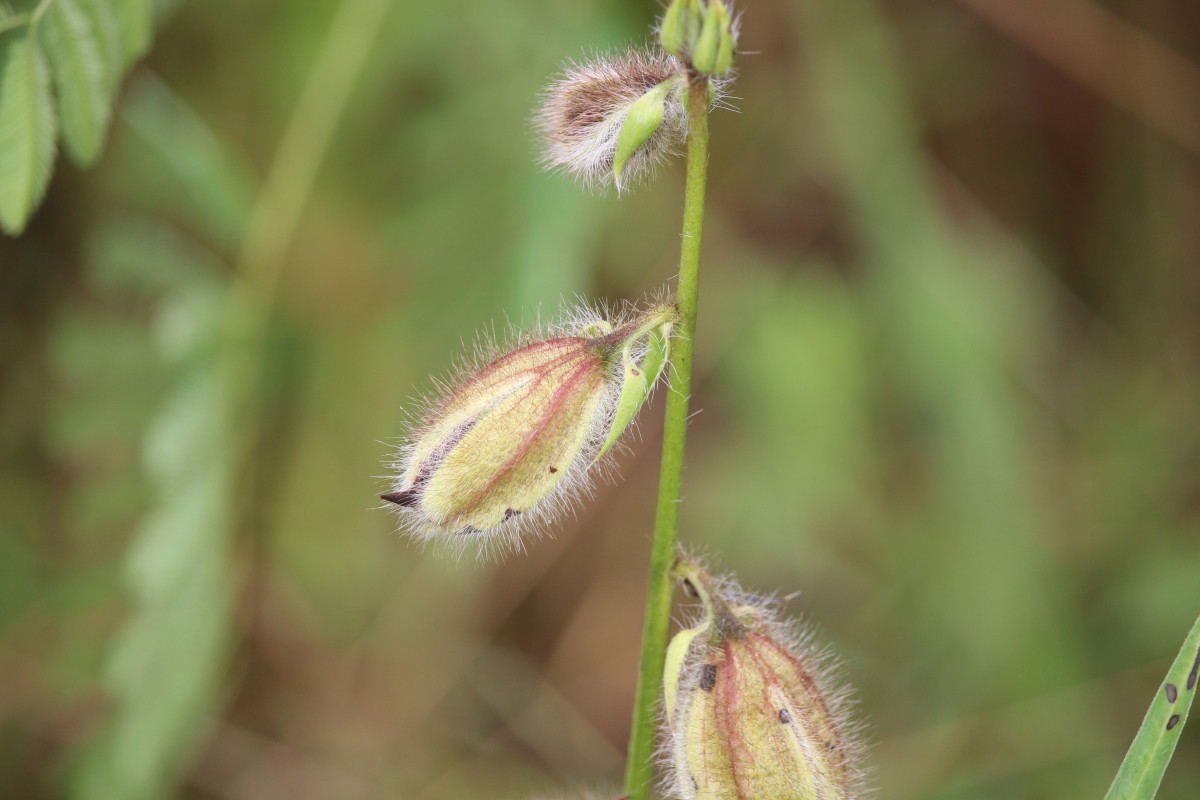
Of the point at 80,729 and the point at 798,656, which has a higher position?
the point at 80,729

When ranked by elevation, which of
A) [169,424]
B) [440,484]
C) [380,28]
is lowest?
[440,484]

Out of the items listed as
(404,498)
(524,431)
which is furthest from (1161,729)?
(404,498)

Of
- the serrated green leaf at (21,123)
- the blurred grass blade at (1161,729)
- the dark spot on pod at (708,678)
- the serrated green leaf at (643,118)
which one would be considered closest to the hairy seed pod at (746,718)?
the dark spot on pod at (708,678)

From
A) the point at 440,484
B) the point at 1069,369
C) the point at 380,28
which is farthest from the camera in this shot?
the point at 1069,369

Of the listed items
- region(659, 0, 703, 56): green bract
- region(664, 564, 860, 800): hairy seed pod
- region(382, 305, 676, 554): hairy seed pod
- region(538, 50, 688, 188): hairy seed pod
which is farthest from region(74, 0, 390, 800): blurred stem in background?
region(659, 0, 703, 56): green bract

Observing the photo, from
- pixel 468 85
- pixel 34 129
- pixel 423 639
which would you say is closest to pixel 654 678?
pixel 34 129

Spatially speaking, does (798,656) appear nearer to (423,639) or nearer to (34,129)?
(34,129)

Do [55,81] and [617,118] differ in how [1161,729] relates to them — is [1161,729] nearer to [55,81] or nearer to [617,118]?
[617,118]

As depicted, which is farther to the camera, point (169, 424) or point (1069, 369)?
point (1069, 369)

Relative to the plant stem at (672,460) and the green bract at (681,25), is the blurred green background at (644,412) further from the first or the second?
the green bract at (681,25)
